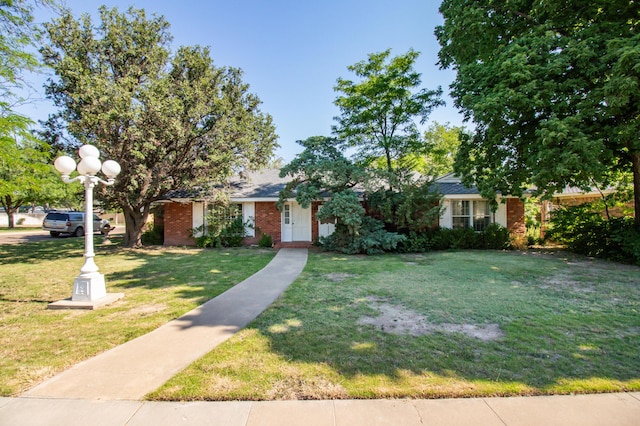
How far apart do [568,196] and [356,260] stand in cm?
1412

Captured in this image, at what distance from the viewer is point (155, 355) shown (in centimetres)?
380

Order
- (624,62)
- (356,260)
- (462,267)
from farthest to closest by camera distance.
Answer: (356,260) < (462,267) < (624,62)

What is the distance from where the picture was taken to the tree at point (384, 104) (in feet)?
48.0

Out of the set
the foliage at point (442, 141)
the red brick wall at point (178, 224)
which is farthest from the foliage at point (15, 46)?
the foliage at point (442, 141)

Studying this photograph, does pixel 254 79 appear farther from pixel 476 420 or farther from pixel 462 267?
pixel 476 420

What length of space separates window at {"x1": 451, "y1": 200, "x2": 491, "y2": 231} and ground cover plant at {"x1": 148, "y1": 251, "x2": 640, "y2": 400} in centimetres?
736

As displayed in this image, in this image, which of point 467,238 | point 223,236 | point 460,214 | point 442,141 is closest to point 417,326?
point 467,238

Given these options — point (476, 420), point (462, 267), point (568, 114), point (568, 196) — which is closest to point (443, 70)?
point (568, 114)

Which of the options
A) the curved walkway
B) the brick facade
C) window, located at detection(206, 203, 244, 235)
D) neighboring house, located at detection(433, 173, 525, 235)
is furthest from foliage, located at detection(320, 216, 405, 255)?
the curved walkway

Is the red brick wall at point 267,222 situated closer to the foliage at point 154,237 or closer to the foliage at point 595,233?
the foliage at point 154,237

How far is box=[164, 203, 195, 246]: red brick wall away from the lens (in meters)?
16.2

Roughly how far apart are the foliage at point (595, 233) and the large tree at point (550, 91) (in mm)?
836

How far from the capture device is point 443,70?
13.8 meters

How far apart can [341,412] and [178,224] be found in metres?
15.7
